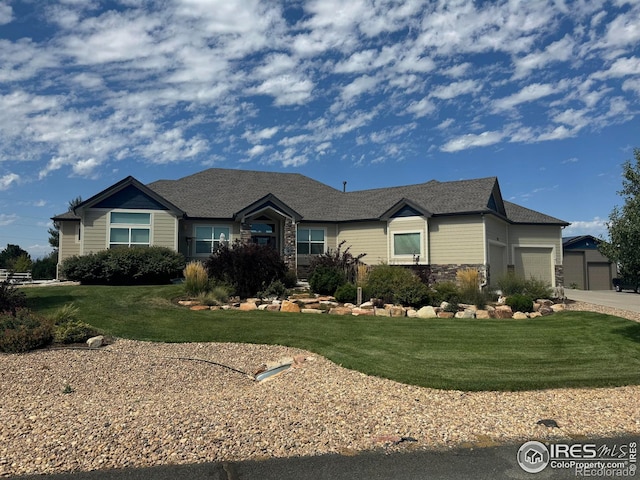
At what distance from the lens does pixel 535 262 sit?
24.7 meters

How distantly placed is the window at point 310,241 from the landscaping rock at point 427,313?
35.4 ft

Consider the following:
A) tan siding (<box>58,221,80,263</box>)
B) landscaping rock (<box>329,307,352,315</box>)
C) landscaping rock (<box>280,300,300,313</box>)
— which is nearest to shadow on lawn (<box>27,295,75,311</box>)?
landscaping rock (<box>280,300,300,313</box>)

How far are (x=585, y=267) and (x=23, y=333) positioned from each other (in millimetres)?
34824

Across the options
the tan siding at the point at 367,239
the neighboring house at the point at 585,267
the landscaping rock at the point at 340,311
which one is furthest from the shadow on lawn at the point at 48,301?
the neighboring house at the point at 585,267

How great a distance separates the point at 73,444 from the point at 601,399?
685 centimetres

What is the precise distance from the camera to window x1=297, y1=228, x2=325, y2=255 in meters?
24.5

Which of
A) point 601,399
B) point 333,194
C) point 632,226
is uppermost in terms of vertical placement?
point 333,194

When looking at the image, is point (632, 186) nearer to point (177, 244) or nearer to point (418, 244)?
point (418, 244)

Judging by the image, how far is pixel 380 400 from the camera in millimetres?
6383

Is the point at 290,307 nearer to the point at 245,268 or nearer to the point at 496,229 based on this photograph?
the point at 245,268

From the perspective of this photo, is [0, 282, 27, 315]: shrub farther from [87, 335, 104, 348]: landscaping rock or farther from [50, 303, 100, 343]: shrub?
[87, 335, 104, 348]: landscaping rock

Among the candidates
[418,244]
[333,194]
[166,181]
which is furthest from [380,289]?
[166,181]

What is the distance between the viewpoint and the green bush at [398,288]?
15281mm

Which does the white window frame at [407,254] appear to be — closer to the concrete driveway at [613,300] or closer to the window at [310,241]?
the window at [310,241]
